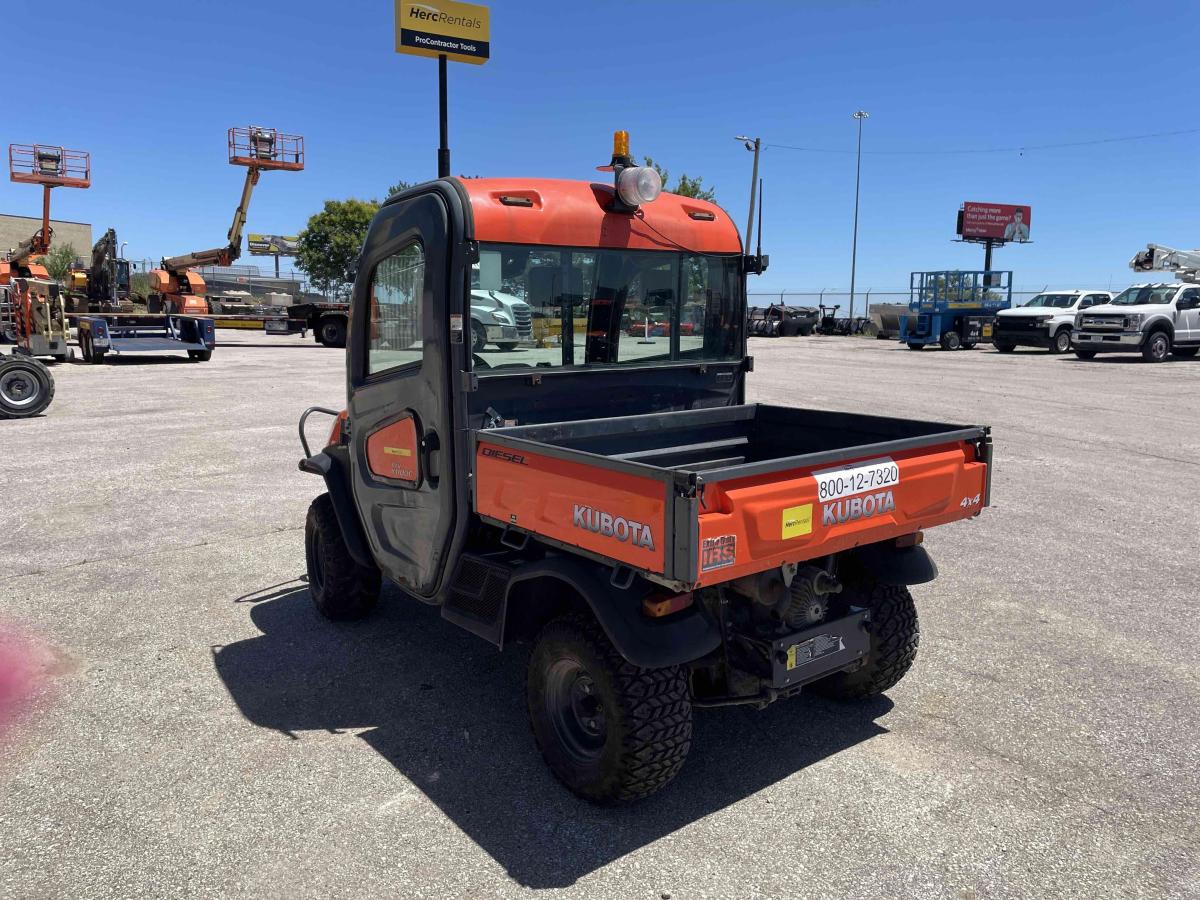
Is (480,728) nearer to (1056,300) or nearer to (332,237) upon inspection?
(1056,300)

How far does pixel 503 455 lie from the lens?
340 cm

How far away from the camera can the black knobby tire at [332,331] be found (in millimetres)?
31016

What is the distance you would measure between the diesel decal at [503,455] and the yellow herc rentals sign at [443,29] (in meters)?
15.3

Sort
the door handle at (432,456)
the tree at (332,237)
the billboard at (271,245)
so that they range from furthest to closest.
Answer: the billboard at (271,245) → the tree at (332,237) → the door handle at (432,456)

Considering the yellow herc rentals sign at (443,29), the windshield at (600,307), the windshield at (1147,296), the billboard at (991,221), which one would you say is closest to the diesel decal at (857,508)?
the windshield at (600,307)

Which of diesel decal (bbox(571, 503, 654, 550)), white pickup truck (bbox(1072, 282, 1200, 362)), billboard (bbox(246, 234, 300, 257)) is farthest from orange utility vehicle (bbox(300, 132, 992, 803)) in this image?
billboard (bbox(246, 234, 300, 257))

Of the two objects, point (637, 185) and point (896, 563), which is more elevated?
point (637, 185)

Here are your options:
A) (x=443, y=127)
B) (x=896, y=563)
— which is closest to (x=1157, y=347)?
(x=443, y=127)

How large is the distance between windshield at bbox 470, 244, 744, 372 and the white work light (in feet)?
0.93

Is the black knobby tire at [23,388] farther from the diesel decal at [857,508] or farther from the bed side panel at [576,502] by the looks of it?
the diesel decal at [857,508]

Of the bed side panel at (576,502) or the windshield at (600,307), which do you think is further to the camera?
the windshield at (600,307)

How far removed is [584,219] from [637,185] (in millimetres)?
288

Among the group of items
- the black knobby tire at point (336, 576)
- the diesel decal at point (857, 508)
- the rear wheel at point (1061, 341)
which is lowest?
the black knobby tire at point (336, 576)

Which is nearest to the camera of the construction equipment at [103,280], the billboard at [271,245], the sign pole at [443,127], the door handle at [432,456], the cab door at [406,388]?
the cab door at [406,388]
